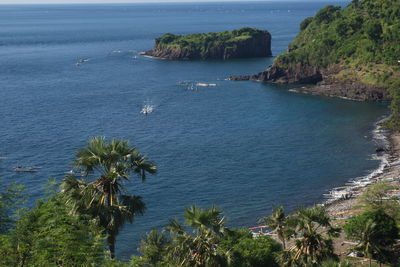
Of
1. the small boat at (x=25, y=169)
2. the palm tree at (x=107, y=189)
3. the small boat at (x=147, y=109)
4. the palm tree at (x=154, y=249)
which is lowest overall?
the small boat at (x=25, y=169)

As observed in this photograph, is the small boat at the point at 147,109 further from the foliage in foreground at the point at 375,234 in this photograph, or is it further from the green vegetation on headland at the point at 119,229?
the foliage in foreground at the point at 375,234

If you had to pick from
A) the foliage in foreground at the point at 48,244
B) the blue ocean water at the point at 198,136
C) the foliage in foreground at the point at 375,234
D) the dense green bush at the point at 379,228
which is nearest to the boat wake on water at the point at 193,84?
the blue ocean water at the point at 198,136

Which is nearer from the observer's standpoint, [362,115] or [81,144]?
[81,144]

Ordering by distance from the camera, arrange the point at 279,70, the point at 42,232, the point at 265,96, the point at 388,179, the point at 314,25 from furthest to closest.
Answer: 1. the point at 314,25
2. the point at 279,70
3. the point at 265,96
4. the point at 388,179
5. the point at 42,232

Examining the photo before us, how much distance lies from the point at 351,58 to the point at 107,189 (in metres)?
123

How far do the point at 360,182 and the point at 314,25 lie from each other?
114823mm

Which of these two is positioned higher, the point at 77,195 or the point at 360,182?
the point at 77,195

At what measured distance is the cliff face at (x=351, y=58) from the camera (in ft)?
429

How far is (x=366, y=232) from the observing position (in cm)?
4422

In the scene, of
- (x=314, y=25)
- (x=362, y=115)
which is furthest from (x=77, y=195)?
(x=314, y=25)

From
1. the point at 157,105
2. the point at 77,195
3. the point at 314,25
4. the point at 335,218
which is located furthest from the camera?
the point at 314,25

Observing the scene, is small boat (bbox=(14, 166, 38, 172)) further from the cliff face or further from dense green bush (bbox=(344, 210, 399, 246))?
the cliff face

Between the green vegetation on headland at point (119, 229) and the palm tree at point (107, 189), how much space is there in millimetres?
56

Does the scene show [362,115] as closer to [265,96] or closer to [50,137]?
[265,96]
